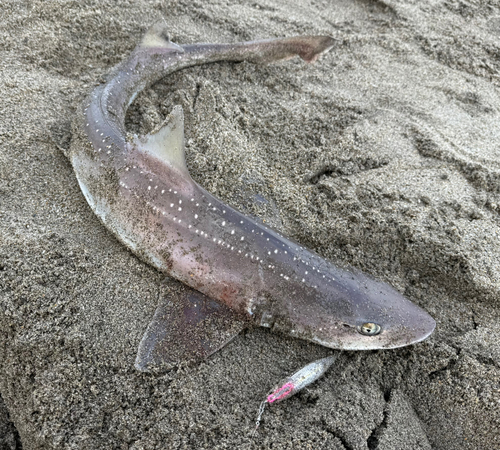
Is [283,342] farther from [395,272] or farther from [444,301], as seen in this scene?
[444,301]

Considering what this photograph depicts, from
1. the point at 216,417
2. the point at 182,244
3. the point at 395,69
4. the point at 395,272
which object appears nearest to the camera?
the point at 216,417

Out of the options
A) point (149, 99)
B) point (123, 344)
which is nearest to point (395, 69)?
point (149, 99)

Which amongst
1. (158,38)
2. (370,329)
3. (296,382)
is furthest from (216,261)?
(158,38)

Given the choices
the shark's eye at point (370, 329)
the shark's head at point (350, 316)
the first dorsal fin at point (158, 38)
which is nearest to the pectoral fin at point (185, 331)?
the shark's head at point (350, 316)

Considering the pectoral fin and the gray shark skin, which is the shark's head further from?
the pectoral fin

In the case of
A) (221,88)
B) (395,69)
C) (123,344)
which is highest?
(395,69)

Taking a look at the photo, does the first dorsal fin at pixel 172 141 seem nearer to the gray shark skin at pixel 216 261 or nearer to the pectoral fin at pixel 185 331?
the gray shark skin at pixel 216 261

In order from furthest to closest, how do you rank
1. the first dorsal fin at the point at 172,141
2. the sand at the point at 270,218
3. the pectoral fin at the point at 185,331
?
the first dorsal fin at the point at 172,141 < the pectoral fin at the point at 185,331 < the sand at the point at 270,218
